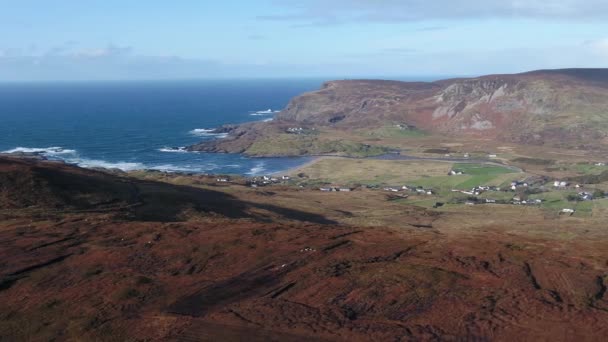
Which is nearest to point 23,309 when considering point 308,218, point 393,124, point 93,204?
point 93,204

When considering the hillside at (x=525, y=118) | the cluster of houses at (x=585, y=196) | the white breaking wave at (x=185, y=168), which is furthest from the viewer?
the hillside at (x=525, y=118)

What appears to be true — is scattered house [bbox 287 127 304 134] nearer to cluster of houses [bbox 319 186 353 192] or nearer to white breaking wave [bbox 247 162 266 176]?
white breaking wave [bbox 247 162 266 176]

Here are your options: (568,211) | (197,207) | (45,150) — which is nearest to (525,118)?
(568,211)

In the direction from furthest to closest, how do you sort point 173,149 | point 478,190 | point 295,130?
1. point 295,130
2. point 173,149
3. point 478,190

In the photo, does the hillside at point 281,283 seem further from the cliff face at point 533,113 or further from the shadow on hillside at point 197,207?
the cliff face at point 533,113

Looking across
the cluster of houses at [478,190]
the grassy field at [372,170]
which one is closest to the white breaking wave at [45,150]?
the grassy field at [372,170]

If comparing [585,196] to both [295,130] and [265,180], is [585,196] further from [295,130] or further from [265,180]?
[295,130]

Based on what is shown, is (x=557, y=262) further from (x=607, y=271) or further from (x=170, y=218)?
(x=170, y=218)

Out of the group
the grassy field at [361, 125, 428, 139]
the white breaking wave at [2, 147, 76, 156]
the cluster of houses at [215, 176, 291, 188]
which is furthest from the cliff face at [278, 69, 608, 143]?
the white breaking wave at [2, 147, 76, 156]
